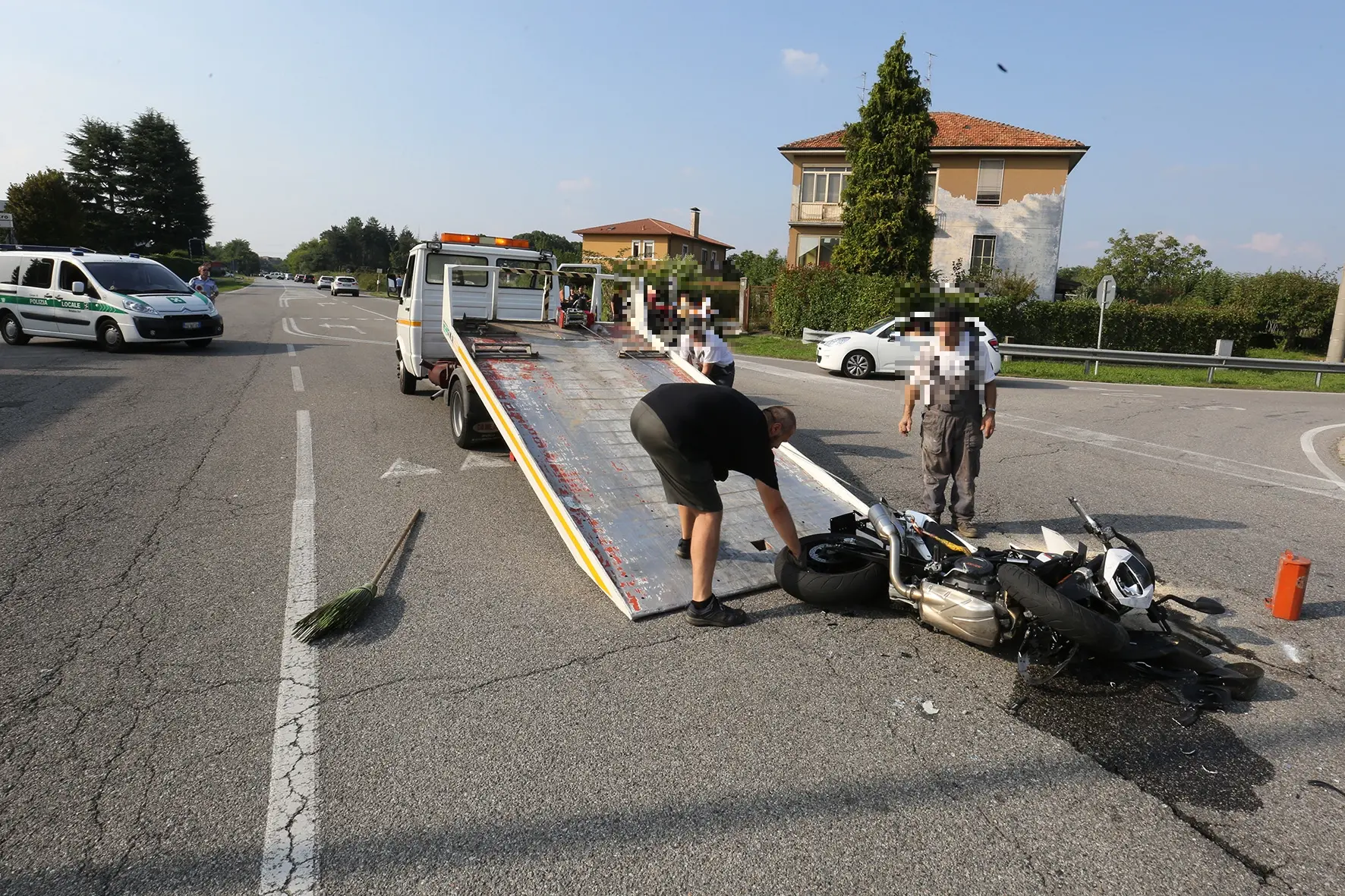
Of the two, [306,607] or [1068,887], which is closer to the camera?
[1068,887]

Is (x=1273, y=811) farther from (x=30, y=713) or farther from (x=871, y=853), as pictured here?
(x=30, y=713)

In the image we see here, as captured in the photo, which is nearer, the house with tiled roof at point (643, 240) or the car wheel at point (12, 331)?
the car wheel at point (12, 331)

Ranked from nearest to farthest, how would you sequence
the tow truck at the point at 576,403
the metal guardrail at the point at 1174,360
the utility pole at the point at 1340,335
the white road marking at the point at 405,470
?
1. the tow truck at the point at 576,403
2. the white road marking at the point at 405,470
3. the metal guardrail at the point at 1174,360
4. the utility pole at the point at 1340,335

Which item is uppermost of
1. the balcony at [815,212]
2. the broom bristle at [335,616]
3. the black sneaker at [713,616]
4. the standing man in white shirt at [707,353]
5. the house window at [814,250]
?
the balcony at [815,212]

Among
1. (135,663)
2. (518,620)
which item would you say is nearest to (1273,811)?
(518,620)

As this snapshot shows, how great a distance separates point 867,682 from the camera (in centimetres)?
384

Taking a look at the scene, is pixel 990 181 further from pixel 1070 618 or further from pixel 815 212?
pixel 1070 618

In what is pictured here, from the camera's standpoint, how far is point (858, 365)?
18000 mm

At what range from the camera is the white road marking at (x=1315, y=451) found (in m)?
8.90

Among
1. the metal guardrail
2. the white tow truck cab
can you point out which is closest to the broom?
the white tow truck cab

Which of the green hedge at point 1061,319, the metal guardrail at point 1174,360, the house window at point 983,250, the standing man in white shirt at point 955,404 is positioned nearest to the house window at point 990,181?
the house window at point 983,250

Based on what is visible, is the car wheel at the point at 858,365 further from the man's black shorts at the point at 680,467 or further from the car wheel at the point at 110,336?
the car wheel at the point at 110,336

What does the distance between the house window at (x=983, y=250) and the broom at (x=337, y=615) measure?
36.2m

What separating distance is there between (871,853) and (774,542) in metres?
2.91
